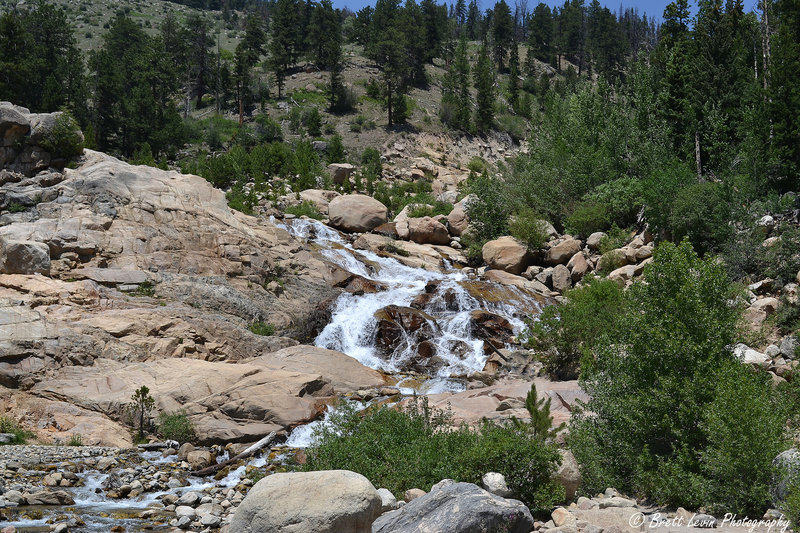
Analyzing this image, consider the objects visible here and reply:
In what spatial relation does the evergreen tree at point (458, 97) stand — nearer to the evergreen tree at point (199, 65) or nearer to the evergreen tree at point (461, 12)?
the evergreen tree at point (199, 65)

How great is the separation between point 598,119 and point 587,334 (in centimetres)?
2344

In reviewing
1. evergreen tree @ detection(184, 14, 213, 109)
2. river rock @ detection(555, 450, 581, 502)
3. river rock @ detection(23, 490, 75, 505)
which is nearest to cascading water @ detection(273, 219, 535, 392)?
river rock @ detection(555, 450, 581, 502)

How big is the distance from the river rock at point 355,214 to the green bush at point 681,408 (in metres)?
22.1

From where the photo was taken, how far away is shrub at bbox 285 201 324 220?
33.9 meters

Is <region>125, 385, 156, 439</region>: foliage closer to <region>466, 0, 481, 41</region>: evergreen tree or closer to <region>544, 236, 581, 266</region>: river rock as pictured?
<region>544, 236, 581, 266</region>: river rock

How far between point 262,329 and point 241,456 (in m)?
7.23

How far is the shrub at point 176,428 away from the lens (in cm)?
1461

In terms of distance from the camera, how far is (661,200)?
25.5 m

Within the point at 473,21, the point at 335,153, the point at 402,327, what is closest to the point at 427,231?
the point at 402,327

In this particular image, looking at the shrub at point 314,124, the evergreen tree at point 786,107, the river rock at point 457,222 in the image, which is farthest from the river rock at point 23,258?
A: the shrub at point 314,124

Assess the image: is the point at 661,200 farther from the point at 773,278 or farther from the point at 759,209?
the point at 773,278

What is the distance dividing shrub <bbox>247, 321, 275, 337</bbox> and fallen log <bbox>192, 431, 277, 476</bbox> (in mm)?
6310

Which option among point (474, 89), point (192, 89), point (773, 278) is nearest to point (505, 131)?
point (474, 89)

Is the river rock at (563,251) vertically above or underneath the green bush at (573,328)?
above
